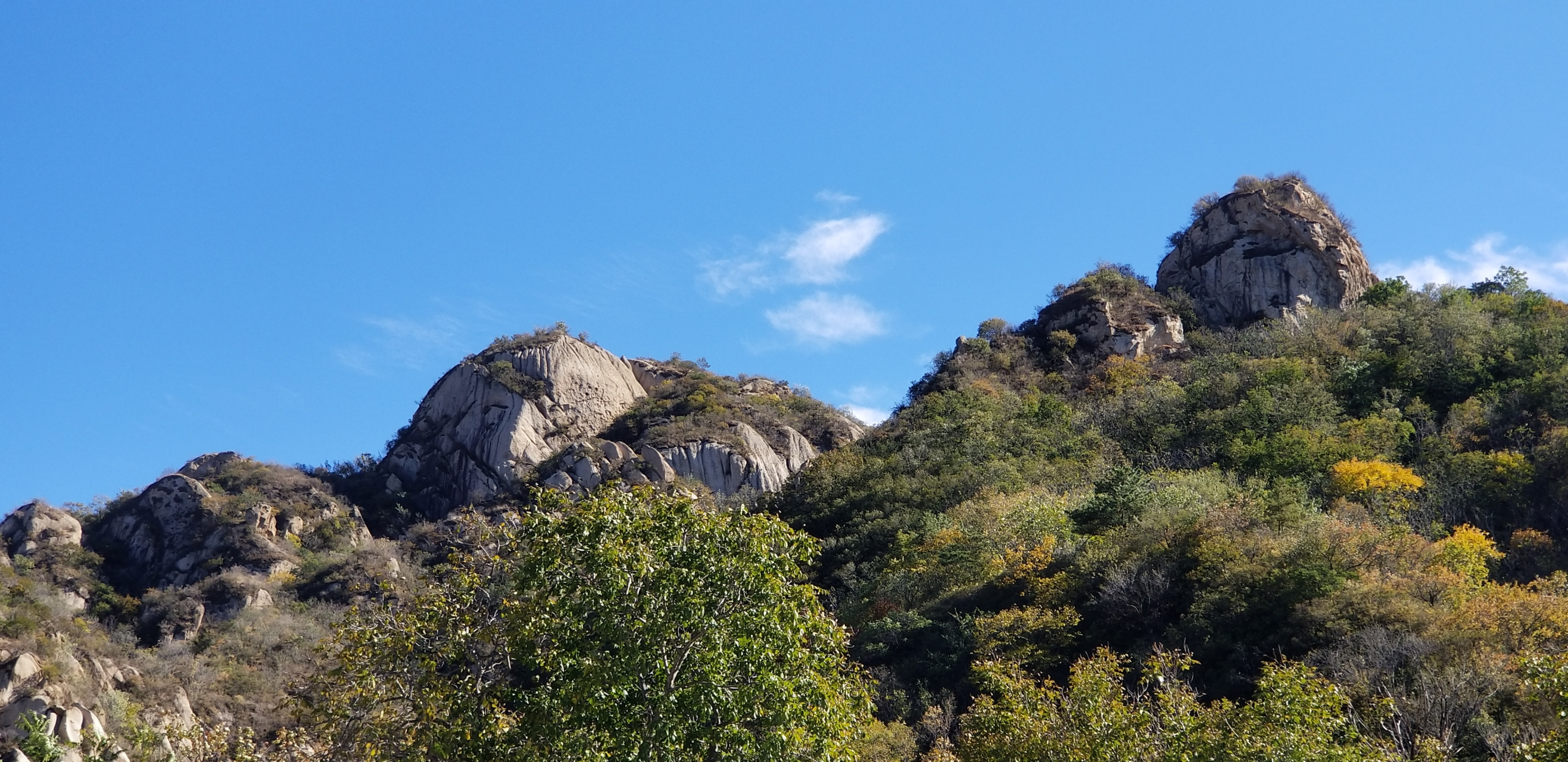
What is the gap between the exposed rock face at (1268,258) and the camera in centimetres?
6644

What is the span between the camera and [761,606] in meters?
15.0

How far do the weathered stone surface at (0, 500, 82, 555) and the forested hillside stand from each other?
8.0 inches

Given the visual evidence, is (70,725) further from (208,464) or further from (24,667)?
(208,464)

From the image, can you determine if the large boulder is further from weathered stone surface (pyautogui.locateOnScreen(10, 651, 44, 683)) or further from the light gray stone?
the light gray stone

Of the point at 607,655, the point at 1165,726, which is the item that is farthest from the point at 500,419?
the point at 607,655

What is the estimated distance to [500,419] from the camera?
62.7m

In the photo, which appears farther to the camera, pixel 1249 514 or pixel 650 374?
pixel 650 374

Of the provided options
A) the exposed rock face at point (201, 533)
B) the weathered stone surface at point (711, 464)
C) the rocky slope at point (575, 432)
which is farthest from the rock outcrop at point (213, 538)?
the weathered stone surface at point (711, 464)

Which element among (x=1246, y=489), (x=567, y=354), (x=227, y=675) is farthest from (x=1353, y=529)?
(x=567, y=354)

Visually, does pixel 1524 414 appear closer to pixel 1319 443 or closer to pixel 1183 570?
pixel 1319 443

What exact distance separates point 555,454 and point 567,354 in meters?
7.99

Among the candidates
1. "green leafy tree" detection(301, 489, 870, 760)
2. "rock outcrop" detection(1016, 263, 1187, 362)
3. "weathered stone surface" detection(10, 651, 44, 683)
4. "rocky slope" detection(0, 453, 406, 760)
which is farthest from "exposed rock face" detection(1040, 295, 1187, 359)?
"green leafy tree" detection(301, 489, 870, 760)

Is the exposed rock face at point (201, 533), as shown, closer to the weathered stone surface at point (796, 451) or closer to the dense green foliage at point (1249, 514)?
the weathered stone surface at point (796, 451)

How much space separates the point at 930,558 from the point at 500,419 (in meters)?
29.3
